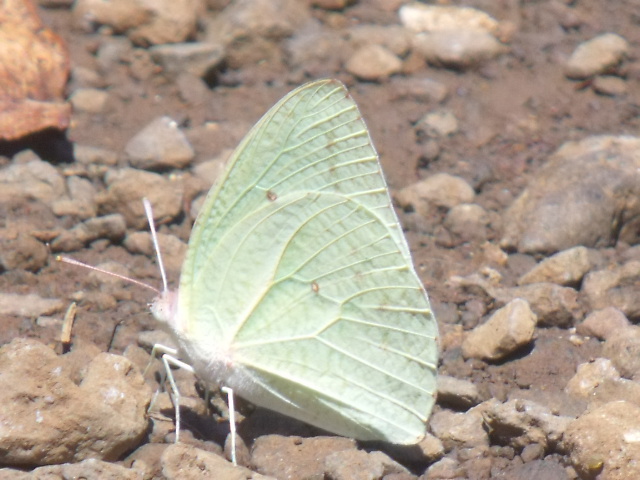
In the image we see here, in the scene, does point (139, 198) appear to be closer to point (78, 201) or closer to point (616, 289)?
point (78, 201)

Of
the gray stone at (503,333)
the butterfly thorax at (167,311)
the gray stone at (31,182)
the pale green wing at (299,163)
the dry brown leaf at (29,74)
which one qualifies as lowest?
the gray stone at (503,333)

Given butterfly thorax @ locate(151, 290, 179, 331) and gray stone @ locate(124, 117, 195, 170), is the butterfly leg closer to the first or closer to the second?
butterfly thorax @ locate(151, 290, 179, 331)

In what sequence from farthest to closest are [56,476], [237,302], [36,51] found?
[36,51], [237,302], [56,476]

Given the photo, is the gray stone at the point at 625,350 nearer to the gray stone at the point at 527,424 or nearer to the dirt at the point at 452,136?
the dirt at the point at 452,136

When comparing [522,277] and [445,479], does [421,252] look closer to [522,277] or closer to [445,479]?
[522,277]

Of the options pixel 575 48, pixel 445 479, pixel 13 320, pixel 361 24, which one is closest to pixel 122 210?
pixel 13 320

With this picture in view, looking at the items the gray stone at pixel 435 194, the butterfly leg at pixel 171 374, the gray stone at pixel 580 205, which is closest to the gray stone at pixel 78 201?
the butterfly leg at pixel 171 374

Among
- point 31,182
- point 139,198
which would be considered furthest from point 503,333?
point 31,182

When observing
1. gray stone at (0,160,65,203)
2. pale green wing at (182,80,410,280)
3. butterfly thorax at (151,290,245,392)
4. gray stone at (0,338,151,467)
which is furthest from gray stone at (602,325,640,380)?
gray stone at (0,160,65,203)
